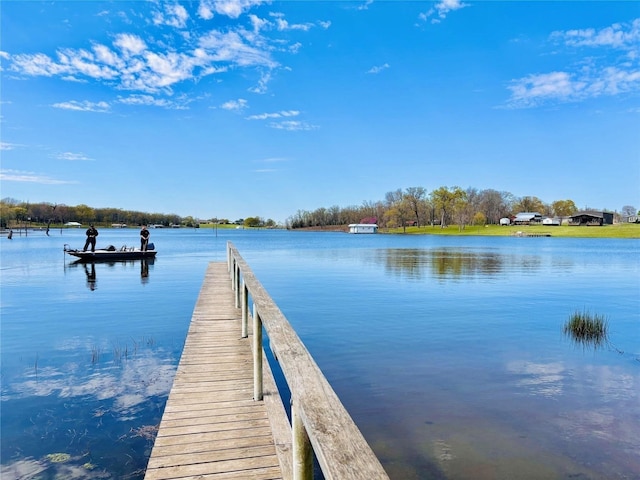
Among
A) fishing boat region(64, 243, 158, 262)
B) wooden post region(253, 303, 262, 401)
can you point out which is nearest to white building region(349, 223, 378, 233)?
fishing boat region(64, 243, 158, 262)

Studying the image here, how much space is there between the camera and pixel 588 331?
1138cm

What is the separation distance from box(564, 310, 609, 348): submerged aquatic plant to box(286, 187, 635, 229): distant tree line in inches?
3767

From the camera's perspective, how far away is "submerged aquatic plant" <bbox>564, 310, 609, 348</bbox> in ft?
35.3

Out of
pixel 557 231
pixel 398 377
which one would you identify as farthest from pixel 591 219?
pixel 398 377

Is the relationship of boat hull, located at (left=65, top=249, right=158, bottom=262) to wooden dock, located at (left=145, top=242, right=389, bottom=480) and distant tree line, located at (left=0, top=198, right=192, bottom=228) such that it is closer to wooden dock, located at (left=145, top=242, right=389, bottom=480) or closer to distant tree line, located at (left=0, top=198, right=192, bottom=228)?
wooden dock, located at (left=145, top=242, right=389, bottom=480)

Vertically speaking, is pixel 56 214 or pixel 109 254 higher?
pixel 56 214

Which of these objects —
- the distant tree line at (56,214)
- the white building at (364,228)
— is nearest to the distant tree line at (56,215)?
the distant tree line at (56,214)

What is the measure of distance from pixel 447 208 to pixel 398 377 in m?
105

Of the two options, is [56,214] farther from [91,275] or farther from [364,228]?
[91,275]

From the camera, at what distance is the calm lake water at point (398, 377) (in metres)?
5.22

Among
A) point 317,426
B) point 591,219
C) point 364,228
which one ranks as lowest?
point 317,426

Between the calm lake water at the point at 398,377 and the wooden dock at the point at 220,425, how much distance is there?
2.84 feet

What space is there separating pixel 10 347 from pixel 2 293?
9.54m

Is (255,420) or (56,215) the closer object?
(255,420)
